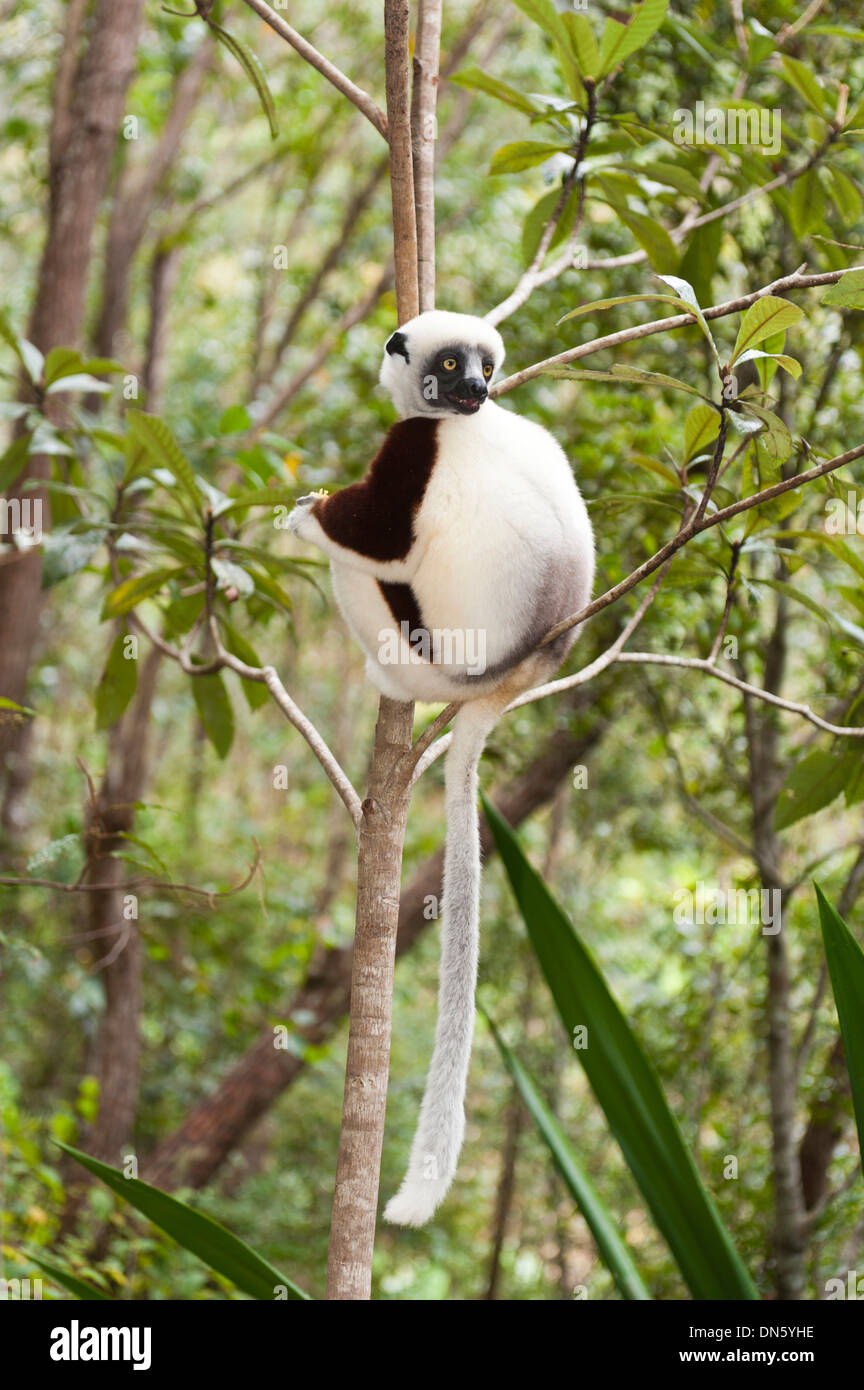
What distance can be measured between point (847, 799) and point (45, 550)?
161cm

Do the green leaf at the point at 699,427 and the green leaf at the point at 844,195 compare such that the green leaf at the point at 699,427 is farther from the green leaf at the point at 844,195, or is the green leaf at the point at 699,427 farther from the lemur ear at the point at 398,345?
the green leaf at the point at 844,195

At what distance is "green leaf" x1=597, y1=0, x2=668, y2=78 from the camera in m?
1.94

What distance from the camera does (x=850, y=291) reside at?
4.69ft

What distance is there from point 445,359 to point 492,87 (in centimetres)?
79

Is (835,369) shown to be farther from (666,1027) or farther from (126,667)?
(666,1027)

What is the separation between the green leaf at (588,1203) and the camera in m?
1.78

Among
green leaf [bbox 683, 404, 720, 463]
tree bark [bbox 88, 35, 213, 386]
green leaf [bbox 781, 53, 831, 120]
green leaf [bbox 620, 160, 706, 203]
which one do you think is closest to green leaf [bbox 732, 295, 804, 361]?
green leaf [bbox 683, 404, 720, 463]

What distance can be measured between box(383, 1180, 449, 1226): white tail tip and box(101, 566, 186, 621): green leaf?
130cm

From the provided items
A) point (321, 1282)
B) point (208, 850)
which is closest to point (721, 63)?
point (208, 850)

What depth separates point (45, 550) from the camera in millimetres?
2252

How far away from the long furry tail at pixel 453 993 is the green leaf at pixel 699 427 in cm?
53

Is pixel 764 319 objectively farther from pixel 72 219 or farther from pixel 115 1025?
pixel 115 1025

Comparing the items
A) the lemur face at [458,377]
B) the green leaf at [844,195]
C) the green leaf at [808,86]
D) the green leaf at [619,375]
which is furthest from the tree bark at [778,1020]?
the green leaf at [619,375]

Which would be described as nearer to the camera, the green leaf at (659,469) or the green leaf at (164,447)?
the green leaf at (659,469)
